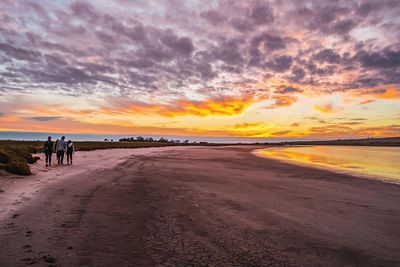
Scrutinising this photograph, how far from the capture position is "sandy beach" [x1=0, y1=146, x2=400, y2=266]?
6.62 meters

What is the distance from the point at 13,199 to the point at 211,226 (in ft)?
24.5

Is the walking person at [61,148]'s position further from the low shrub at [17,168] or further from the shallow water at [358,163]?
the shallow water at [358,163]

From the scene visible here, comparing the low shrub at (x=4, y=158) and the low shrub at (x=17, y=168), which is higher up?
the low shrub at (x=4, y=158)

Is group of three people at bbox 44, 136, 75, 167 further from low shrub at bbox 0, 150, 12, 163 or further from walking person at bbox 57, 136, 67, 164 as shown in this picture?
low shrub at bbox 0, 150, 12, 163

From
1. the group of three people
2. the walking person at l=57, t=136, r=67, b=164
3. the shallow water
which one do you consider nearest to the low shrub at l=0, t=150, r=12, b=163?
the group of three people

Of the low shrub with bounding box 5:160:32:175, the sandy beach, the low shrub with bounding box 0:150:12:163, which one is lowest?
the sandy beach

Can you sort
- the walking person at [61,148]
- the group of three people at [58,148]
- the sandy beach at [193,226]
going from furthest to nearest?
the walking person at [61,148], the group of three people at [58,148], the sandy beach at [193,226]

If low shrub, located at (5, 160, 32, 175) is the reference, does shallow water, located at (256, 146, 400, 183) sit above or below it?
below

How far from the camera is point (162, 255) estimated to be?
6.65 m

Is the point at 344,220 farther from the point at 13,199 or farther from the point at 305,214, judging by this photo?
the point at 13,199

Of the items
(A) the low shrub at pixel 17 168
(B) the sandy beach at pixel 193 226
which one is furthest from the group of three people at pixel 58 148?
(B) the sandy beach at pixel 193 226

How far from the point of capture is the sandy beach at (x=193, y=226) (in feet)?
21.7

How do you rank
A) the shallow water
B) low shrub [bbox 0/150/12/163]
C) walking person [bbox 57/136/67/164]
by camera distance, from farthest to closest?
1. walking person [bbox 57/136/67/164]
2. the shallow water
3. low shrub [bbox 0/150/12/163]

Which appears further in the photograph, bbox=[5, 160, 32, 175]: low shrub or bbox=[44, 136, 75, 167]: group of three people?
bbox=[44, 136, 75, 167]: group of three people
